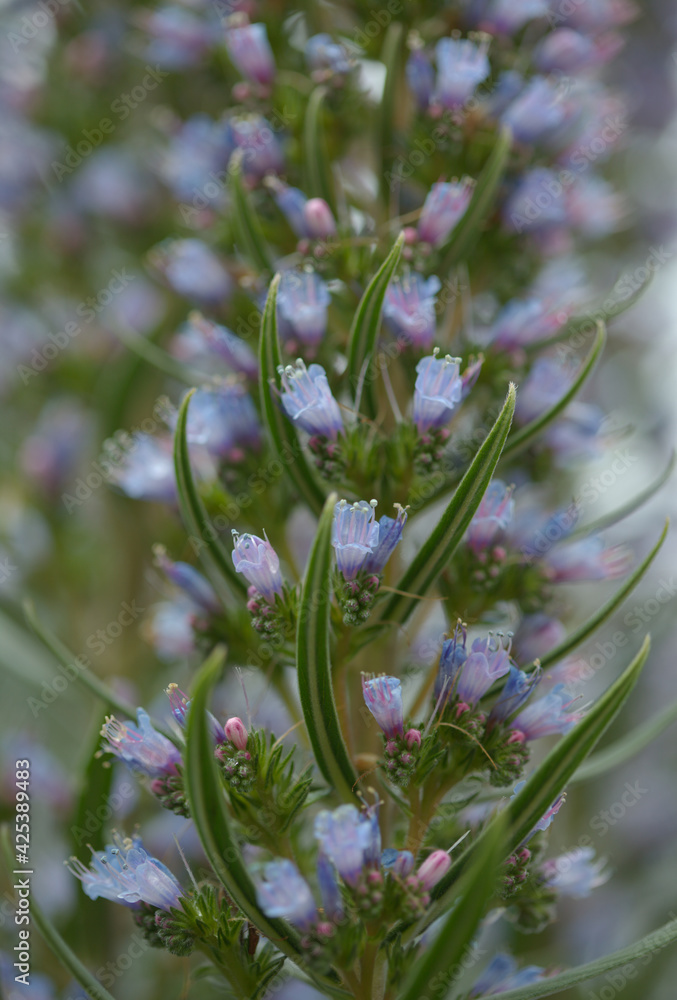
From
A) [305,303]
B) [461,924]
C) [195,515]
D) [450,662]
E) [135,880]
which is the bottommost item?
[461,924]

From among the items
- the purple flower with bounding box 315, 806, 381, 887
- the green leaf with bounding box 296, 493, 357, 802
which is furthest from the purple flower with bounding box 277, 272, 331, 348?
the purple flower with bounding box 315, 806, 381, 887

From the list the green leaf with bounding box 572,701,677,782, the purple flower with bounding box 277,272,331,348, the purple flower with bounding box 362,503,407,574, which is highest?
the purple flower with bounding box 277,272,331,348

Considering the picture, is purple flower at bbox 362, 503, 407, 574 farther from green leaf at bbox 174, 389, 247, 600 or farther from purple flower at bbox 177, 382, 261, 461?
purple flower at bbox 177, 382, 261, 461

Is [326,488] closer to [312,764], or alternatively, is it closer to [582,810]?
[312,764]

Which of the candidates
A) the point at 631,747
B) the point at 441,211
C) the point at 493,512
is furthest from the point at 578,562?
the point at 441,211

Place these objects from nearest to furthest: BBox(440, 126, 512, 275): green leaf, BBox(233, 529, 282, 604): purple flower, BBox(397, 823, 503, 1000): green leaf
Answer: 1. BBox(397, 823, 503, 1000): green leaf
2. BBox(233, 529, 282, 604): purple flower
3. BBox(440, 126, 512, 275): green leaf

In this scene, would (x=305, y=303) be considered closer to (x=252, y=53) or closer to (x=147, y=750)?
(x=252, y=53)

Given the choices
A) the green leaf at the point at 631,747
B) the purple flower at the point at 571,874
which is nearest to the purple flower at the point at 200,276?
the green leaf at the point at 631,747
